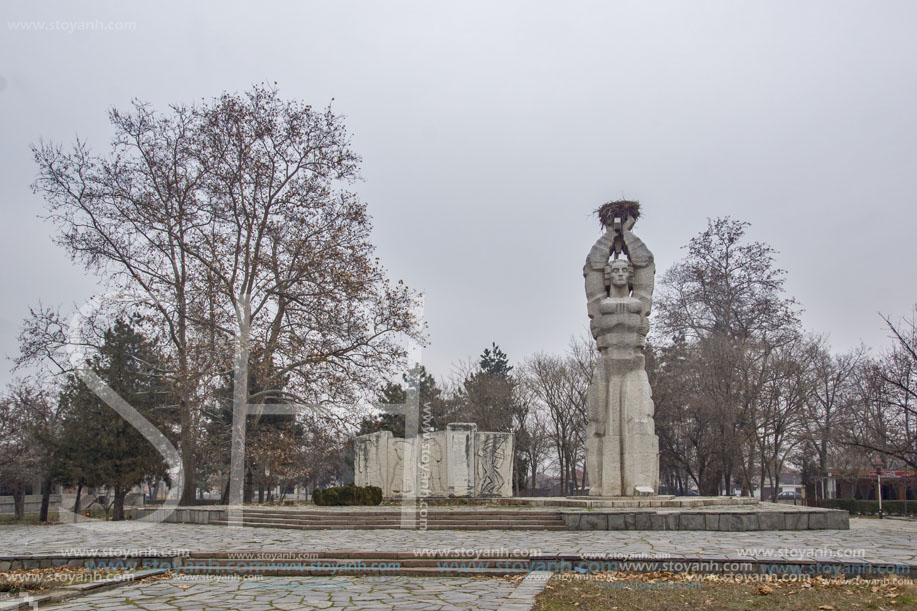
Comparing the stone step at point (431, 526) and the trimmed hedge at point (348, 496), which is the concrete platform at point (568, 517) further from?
the trimmed hedge at point (348, 496)

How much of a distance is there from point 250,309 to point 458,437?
7470 millimetres

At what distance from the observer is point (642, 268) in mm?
15828

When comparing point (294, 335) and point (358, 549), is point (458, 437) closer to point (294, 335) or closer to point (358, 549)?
point (294, 335)

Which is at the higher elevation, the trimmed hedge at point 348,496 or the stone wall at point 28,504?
the trimmed hedge at point 348,496

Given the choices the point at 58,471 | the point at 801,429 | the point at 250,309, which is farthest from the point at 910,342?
the point at 58,471

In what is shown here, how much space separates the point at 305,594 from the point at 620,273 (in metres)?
10.8

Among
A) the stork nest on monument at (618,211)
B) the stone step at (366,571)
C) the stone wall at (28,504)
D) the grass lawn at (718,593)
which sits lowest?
the stone wall at (28,504)

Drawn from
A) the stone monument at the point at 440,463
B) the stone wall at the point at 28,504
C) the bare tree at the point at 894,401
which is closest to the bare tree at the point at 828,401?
the bare tree at the point at 894,401

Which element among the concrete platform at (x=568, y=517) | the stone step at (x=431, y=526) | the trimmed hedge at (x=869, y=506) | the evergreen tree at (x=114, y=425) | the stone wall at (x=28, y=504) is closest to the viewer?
the concrete platform at (x=568, y=517)

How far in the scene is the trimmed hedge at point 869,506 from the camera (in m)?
27.5

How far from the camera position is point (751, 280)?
98.8ft

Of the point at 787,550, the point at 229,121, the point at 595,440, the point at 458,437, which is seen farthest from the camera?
the point at 229,121

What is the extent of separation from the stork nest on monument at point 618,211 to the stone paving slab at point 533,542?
25.1 feet

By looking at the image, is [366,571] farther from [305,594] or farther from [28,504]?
[28,504]
